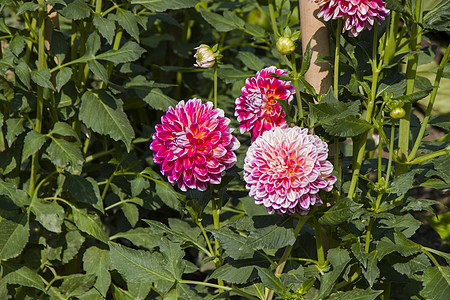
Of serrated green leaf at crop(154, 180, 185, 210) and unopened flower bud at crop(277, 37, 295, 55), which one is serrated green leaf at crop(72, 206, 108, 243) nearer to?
serrated green leaf at crop(154, 180, 185, 210)

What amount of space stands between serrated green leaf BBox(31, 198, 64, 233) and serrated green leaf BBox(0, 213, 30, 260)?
3 cm

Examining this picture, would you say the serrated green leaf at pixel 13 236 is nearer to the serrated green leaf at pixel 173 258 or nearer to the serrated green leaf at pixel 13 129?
the serrated green leaf at pixel 13 129

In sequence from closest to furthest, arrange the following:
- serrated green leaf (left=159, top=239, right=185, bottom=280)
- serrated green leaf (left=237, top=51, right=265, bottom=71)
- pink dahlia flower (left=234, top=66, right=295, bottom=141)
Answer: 1. pink dahlia flower (left=234, top=66, right=295, bottom=141)
2. serrated green leaf (left=159, top=239, right=185, bottom=280)
3. serrated green leaf (left=237, top=51, right=265, bottom=71)

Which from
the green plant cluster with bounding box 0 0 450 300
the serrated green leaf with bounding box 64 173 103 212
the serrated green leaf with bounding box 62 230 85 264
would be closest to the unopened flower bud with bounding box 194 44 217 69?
the green plant cluster with bounding box 0 0 450 300

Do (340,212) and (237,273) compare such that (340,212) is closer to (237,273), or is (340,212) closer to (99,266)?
(237,273)

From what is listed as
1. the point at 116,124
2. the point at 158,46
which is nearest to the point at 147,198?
the point at 116,124

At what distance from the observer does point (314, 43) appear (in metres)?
1.20

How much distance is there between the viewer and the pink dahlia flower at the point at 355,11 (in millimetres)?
953

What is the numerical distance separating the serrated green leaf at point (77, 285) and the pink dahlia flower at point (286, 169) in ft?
2.21

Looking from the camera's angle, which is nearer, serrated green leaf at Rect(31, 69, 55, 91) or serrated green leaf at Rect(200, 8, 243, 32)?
serrated green leaf at Rect(31, 69, 55, 91)

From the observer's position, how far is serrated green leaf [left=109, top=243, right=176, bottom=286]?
1.10 meters

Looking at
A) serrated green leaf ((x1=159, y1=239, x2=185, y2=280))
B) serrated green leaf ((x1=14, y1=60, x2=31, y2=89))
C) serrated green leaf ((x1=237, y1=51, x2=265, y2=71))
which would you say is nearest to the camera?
serrated green leaf ((x1=159, y1=239, x2=185, y2=280))

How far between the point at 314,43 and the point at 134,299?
81 centimetres

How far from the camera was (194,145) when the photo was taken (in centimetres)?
100
